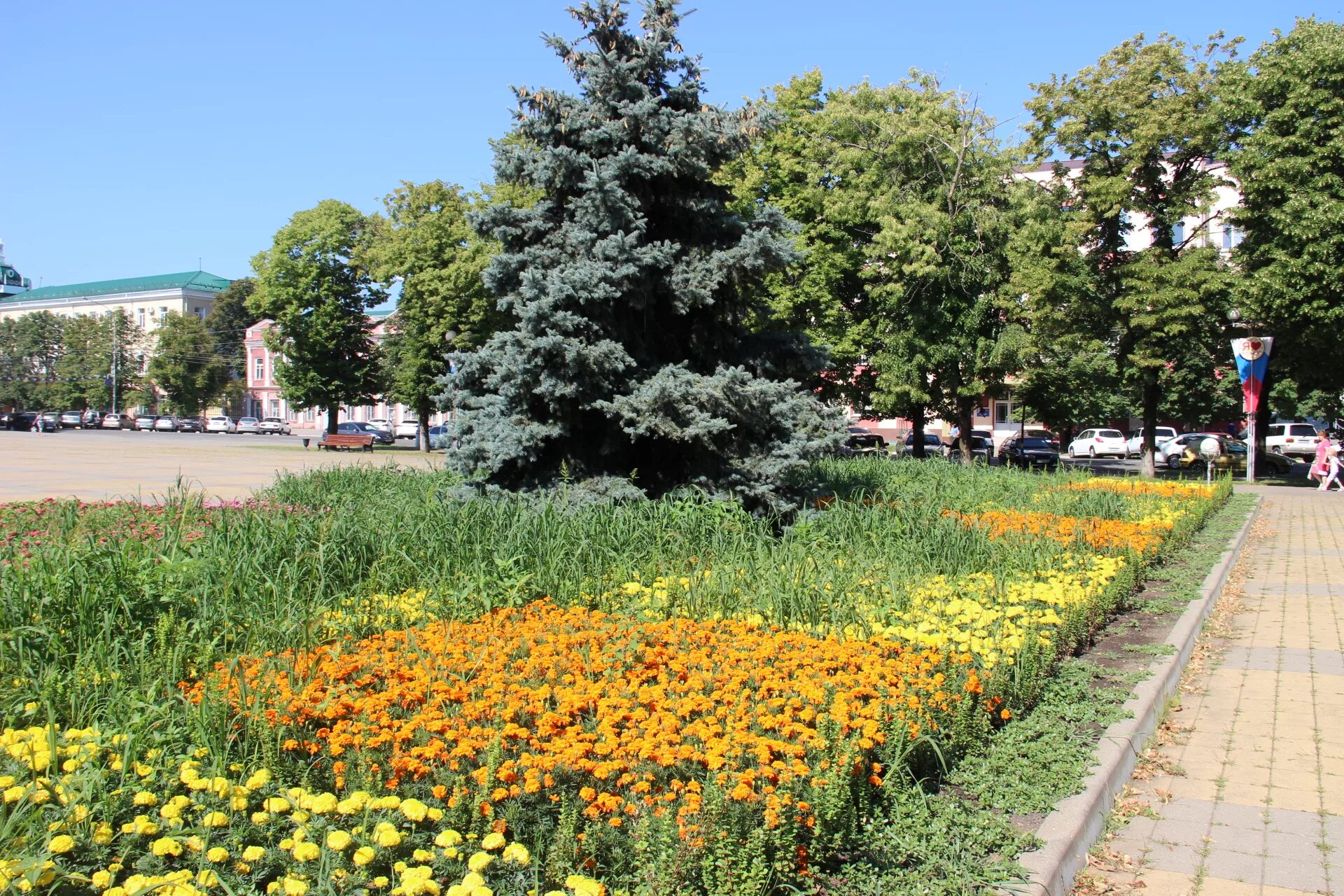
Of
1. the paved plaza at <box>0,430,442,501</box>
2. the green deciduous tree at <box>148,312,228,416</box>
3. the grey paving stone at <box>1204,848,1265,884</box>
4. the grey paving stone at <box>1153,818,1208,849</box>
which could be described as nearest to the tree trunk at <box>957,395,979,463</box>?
the paved plaza at <box>0,430,442,501</box>

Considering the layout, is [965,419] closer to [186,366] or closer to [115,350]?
[186,366]

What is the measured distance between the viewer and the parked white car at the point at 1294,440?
4769 cm

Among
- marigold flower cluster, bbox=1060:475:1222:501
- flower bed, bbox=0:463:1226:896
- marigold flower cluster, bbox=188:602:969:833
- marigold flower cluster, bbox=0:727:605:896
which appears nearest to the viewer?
marigold flower cluster, bbox=0:727:605:896

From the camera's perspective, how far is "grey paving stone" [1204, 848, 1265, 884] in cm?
385

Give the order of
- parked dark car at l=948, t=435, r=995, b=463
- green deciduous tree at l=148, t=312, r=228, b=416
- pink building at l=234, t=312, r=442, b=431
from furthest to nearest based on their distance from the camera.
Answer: pink building at l=234, t=312, r=442, b=431 → green deciduous tree at l=148, t=312, r=228, b=416 → parked dark car at l=948, t=435, r=995, b=463

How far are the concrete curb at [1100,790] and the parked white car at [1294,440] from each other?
48.2 meters

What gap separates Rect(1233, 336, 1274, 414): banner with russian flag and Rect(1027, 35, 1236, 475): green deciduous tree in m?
3.71

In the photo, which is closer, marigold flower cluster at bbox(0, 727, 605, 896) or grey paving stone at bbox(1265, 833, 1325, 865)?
marigold flower cluster at bbox(0, 727, 605, 896)

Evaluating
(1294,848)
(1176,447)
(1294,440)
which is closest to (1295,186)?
(1176,447)

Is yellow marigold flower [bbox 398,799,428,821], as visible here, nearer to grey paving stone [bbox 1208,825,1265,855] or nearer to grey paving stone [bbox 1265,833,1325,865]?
grey paving stone [bbox 1208,825,1265,855]

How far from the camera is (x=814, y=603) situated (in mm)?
6176

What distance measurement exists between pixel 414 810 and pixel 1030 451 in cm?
4086

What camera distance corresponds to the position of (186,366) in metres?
81.9

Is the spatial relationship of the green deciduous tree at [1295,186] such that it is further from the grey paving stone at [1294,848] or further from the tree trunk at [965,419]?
the grey paving stone at [1294,848]
